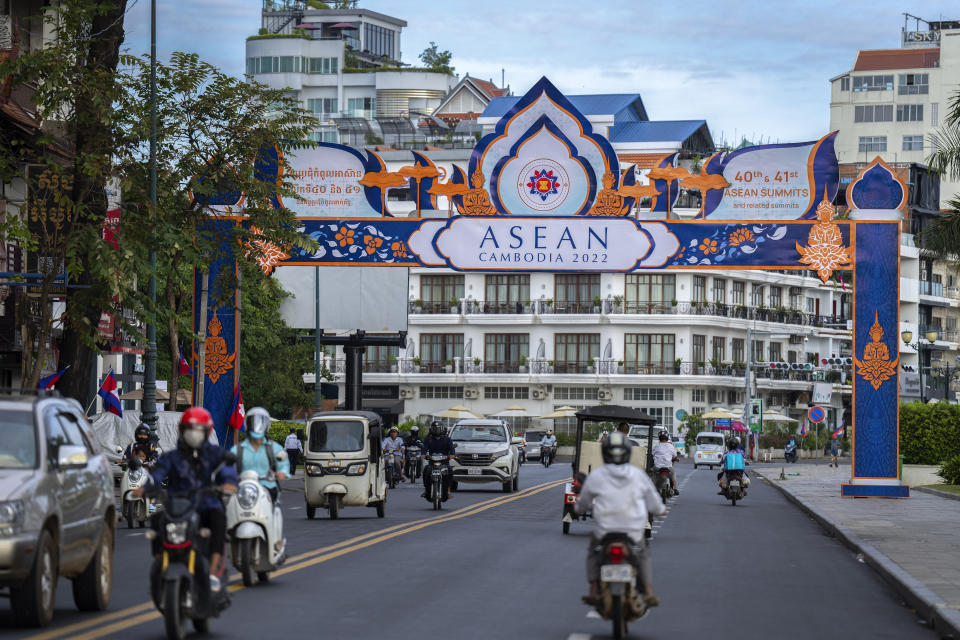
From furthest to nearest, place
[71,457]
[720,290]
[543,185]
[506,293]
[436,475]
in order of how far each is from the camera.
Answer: [720,290] < [506,293] < [543,185] < [436,475] < [71,457]

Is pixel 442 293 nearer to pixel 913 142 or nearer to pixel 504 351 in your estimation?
pixel 504 351

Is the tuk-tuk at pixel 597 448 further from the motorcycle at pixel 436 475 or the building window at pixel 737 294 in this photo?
the building window at pixel 737 294

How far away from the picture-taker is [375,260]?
1318 inches

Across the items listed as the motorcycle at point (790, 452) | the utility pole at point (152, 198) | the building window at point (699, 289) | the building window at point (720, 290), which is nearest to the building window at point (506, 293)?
the building window at point (699, 289)

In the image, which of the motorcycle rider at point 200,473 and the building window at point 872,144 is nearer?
the motorcycle rider at point 200,473

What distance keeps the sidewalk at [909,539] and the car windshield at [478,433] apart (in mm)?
7790

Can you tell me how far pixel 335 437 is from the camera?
92.0 ft

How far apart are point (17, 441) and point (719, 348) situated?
90.9 metres

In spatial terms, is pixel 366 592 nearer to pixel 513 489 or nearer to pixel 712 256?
pixel 712 256

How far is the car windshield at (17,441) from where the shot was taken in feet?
39.8

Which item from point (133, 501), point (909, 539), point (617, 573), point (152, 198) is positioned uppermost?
point (152, 198)

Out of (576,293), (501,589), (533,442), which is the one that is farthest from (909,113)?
(501,589)

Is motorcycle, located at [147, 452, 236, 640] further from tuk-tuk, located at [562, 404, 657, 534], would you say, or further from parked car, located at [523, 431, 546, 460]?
parked car, located at [523, 431, 546, 460]

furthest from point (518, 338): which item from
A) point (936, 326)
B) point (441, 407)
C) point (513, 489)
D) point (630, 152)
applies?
point (513, 489)
